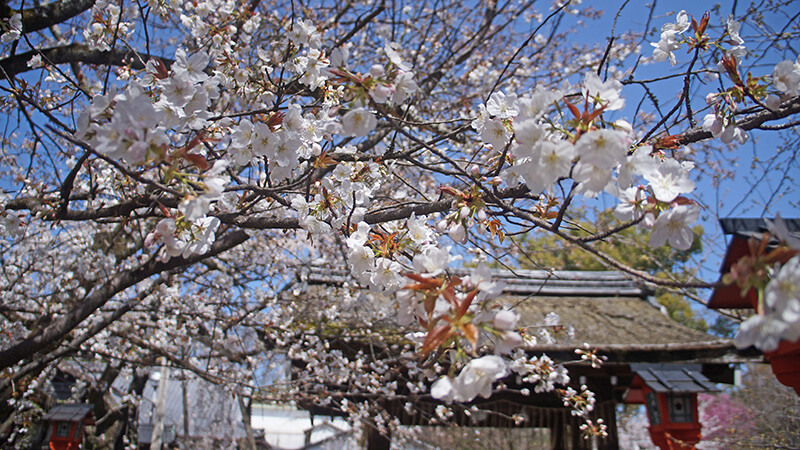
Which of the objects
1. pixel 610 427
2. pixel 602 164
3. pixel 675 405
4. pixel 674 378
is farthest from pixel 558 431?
pixel 602 164

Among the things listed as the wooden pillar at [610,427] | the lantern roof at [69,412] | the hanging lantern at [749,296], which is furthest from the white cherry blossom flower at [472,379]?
the lantern roof at [69,412]

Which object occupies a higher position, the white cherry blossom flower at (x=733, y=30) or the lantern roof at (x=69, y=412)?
the white cherry blossom flower at (x=733, y=30)

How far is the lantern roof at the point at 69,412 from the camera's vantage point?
385 cm

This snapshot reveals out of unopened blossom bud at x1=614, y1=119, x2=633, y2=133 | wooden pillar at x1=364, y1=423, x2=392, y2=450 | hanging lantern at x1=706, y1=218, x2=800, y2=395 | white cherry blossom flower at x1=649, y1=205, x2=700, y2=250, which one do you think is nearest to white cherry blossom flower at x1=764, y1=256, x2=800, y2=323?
white cherry blossom flower at x1=649, y1=205, x2=700, y2=250

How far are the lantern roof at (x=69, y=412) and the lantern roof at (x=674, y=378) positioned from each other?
467 centimetres

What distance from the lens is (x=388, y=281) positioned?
1.37 meters

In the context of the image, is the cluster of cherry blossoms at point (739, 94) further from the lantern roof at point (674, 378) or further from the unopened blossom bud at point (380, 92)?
the lantern roof at point (674, 378)

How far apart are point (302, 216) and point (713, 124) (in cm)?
128

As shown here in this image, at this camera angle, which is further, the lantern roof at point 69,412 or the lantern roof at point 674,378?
the lantern roof at point 69,412

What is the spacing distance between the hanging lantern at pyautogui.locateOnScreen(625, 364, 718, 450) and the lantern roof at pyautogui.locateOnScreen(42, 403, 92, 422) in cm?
468

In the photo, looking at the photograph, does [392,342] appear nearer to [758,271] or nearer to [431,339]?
[431,339]

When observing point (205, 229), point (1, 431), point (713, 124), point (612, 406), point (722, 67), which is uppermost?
point (722, 67)

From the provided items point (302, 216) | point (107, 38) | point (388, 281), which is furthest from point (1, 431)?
point (388, 281)

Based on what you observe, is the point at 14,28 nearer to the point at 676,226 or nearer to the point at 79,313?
the point at 79,313
